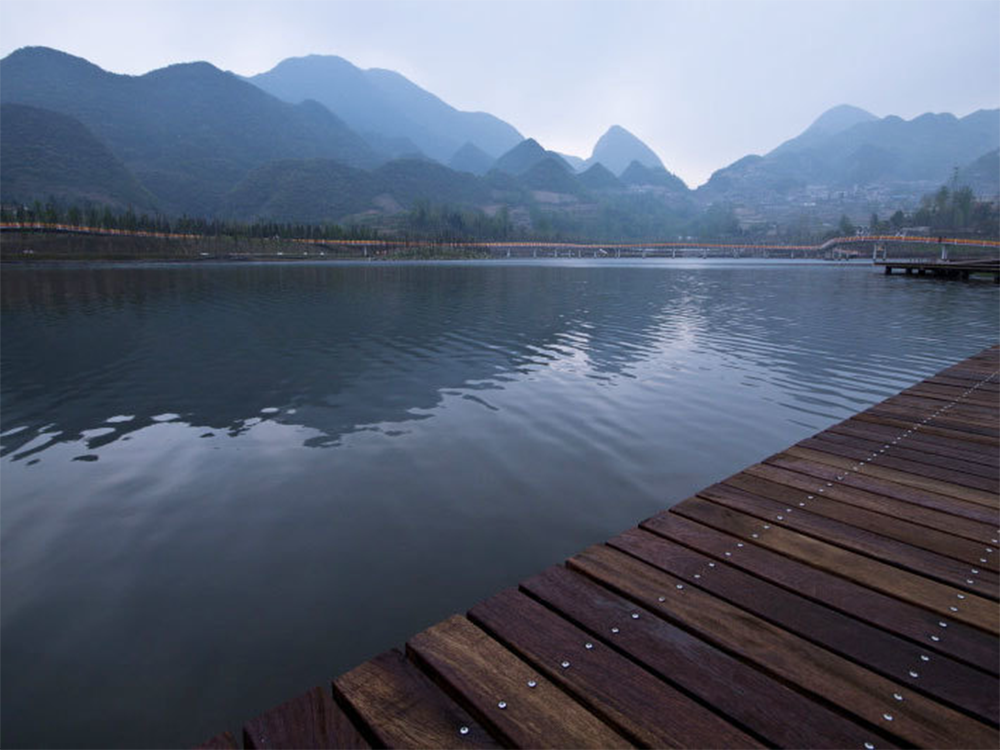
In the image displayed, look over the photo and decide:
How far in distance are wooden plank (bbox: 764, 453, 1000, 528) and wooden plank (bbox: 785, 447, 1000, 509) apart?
0.46ft

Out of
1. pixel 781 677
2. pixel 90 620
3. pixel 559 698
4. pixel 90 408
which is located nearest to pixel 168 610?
pixel 90 620

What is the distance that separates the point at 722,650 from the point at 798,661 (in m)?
0.55

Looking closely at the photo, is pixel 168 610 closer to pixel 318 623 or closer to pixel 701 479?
pixel 318 623

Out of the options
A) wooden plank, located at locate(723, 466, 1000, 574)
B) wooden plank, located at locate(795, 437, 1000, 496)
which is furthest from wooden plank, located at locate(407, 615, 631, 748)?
wooden plank, located at locate(795, 437, 1000, 496)

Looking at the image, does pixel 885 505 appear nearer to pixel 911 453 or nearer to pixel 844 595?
pixel 844 595

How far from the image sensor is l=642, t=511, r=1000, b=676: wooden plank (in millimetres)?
4387

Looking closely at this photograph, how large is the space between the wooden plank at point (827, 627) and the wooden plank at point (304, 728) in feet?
11.1

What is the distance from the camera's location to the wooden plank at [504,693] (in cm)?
355

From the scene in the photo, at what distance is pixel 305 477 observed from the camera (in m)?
11.3

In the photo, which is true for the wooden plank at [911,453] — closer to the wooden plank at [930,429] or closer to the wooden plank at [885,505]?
the wooden plank at [930,429]

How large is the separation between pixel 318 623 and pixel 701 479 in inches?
306

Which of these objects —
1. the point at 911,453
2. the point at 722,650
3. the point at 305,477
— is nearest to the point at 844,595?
the point at 722,650

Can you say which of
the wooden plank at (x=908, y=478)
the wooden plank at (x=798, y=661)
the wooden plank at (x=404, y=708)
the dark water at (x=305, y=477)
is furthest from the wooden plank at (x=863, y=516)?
the wooden plank at (x=404, y=708)

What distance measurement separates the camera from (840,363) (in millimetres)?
22422
